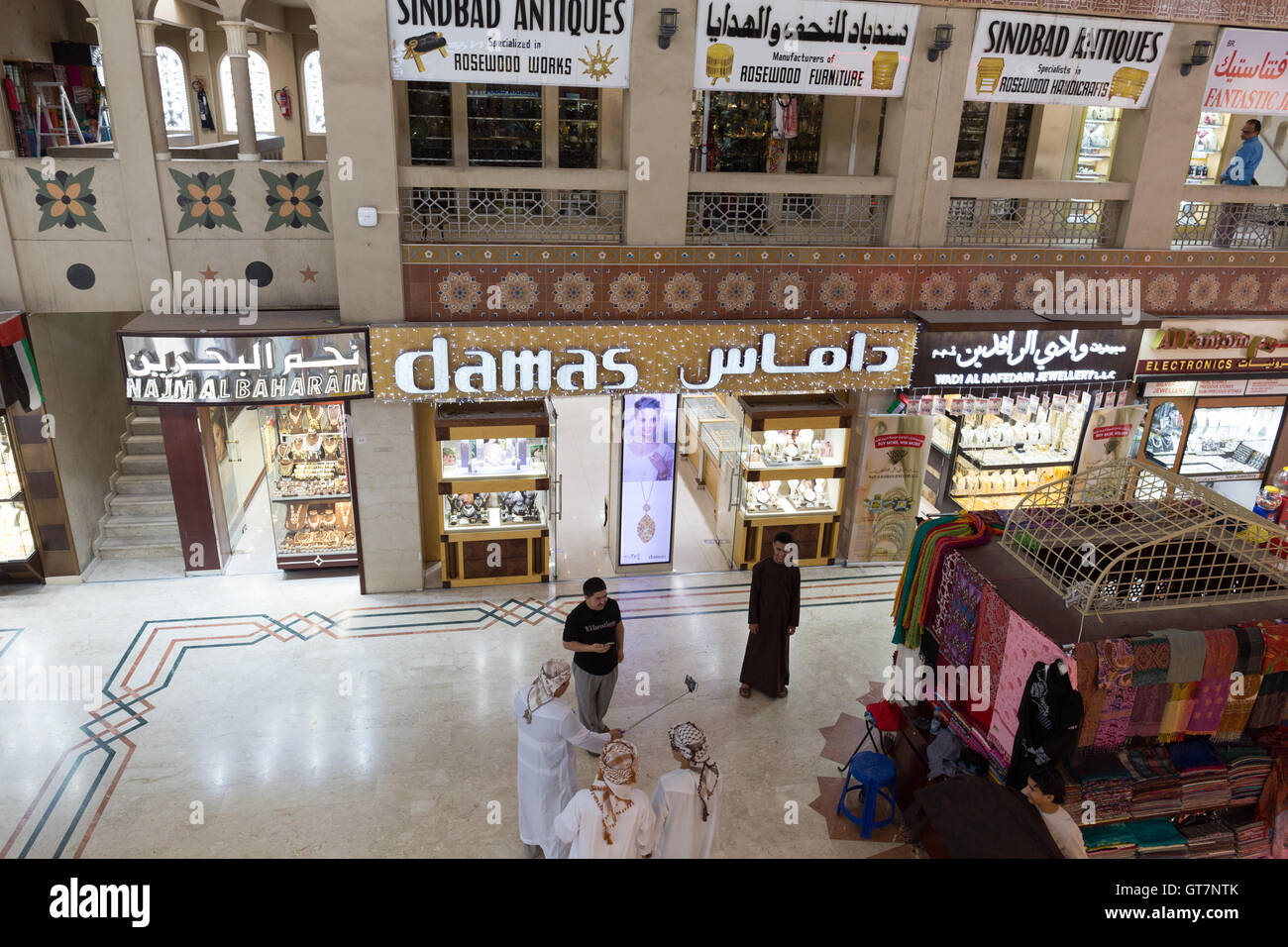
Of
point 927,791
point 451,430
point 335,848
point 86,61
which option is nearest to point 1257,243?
point 927,791

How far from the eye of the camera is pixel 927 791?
5.65 metres

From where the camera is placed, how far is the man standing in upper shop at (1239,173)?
10.4 m

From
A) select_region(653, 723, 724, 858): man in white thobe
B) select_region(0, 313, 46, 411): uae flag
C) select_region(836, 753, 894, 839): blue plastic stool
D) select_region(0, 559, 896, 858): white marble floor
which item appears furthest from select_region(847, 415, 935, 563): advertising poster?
select_region(0, 313, 46, 411): uae flag

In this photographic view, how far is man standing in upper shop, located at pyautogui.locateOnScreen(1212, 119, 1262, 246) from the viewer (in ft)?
34.3

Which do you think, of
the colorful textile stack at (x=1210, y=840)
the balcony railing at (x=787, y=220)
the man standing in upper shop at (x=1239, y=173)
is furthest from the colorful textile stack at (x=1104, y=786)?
the man standing in upper shop at (x=1239, y=173)

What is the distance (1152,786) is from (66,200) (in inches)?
441

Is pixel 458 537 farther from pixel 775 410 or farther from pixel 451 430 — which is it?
pixel 775 410

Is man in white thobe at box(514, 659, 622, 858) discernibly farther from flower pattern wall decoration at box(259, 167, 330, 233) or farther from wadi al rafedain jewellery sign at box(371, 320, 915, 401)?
flower pattern wall decoration at box(259, 167, 330, 233)

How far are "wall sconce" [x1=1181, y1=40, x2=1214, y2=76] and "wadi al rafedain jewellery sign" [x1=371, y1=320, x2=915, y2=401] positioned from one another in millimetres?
4165

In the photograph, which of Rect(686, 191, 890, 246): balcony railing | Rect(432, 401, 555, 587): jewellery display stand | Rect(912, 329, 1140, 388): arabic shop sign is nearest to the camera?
Rect(432, 401, 555, 587): jewellery display stand

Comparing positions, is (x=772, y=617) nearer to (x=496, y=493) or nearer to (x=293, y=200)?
(x=496, y=493)

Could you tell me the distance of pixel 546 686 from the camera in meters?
5.73

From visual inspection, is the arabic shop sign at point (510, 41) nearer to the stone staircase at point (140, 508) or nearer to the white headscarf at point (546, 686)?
the stone staircase at point (140, 508)

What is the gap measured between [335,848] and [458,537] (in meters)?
4.08
